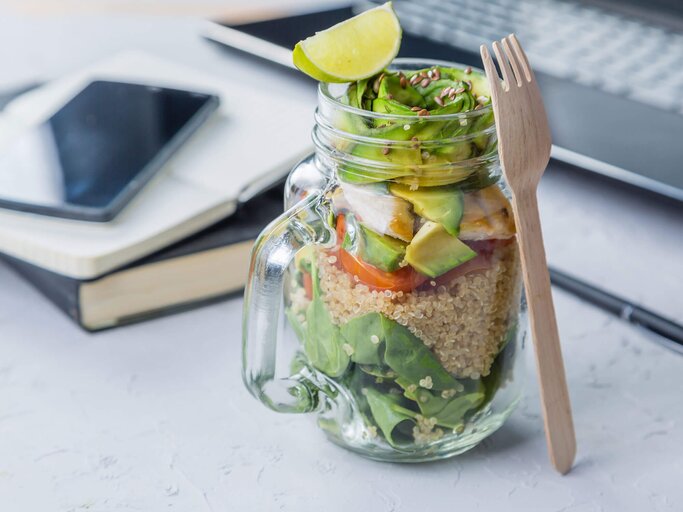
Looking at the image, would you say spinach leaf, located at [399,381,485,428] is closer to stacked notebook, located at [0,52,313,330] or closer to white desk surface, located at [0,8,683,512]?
white desk surface, located at [0,8,683,512]

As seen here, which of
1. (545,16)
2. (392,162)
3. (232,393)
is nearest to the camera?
(392,162)

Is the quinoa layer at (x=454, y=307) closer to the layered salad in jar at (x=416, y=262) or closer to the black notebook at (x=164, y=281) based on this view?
the layered salad in jar at (x=416, y=262)

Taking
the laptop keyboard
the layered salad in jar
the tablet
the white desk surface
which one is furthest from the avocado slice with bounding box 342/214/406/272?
the laptop keyboard

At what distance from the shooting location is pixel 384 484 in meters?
0.50

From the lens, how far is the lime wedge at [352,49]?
46 cm

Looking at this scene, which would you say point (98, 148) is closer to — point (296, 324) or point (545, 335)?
point (296, 324)

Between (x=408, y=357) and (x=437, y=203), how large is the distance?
0.26ft

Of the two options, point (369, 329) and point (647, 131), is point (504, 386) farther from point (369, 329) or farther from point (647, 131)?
point (647, 131)

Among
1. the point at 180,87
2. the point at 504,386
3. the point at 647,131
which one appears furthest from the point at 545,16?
the point at 504,386

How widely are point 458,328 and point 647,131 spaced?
1.32 feet

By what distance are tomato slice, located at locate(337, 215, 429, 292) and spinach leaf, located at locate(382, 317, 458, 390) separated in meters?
0.02

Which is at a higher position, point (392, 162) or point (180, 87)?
point (392, 162)

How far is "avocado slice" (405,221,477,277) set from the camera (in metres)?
0.45

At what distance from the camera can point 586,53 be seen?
1.01 metres
